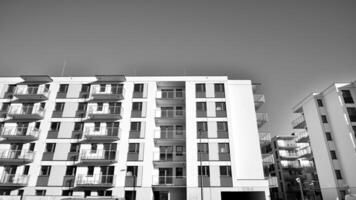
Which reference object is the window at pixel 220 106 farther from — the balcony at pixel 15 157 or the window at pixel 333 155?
the balcony at pixel 15 157

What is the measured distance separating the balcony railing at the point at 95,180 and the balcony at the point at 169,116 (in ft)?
33.3

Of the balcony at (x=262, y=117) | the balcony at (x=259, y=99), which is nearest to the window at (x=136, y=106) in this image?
the balcony at (x=262, y=117)

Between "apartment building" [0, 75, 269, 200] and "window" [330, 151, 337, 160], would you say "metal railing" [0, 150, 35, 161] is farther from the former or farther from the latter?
"window" [330, 151, 337, 160]

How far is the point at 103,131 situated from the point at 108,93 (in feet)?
19.1

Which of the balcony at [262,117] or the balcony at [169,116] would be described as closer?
the balcony at [169,116]

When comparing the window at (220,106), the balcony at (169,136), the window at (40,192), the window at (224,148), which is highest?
the window at (220,106)

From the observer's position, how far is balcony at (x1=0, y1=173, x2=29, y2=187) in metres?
27.9

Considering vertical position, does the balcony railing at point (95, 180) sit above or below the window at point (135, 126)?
below

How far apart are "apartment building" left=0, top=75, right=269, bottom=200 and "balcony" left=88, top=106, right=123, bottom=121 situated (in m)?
0.14

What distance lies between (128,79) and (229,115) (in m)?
16.7

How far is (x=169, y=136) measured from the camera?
32156 millimetres

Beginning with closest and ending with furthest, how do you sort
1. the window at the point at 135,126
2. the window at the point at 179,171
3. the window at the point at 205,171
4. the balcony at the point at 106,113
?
1. the window at the point at 205,171
2. the window at the point at 179,171
3. the window at the point at 135,126
4. the balcony at the point at 106,113

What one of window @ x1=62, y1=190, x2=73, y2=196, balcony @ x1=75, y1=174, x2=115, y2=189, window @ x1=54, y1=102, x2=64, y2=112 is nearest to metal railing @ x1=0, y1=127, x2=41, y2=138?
window @ x1=54, y1=102, x2=64, y2=112

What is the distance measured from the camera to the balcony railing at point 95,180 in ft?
90.8
